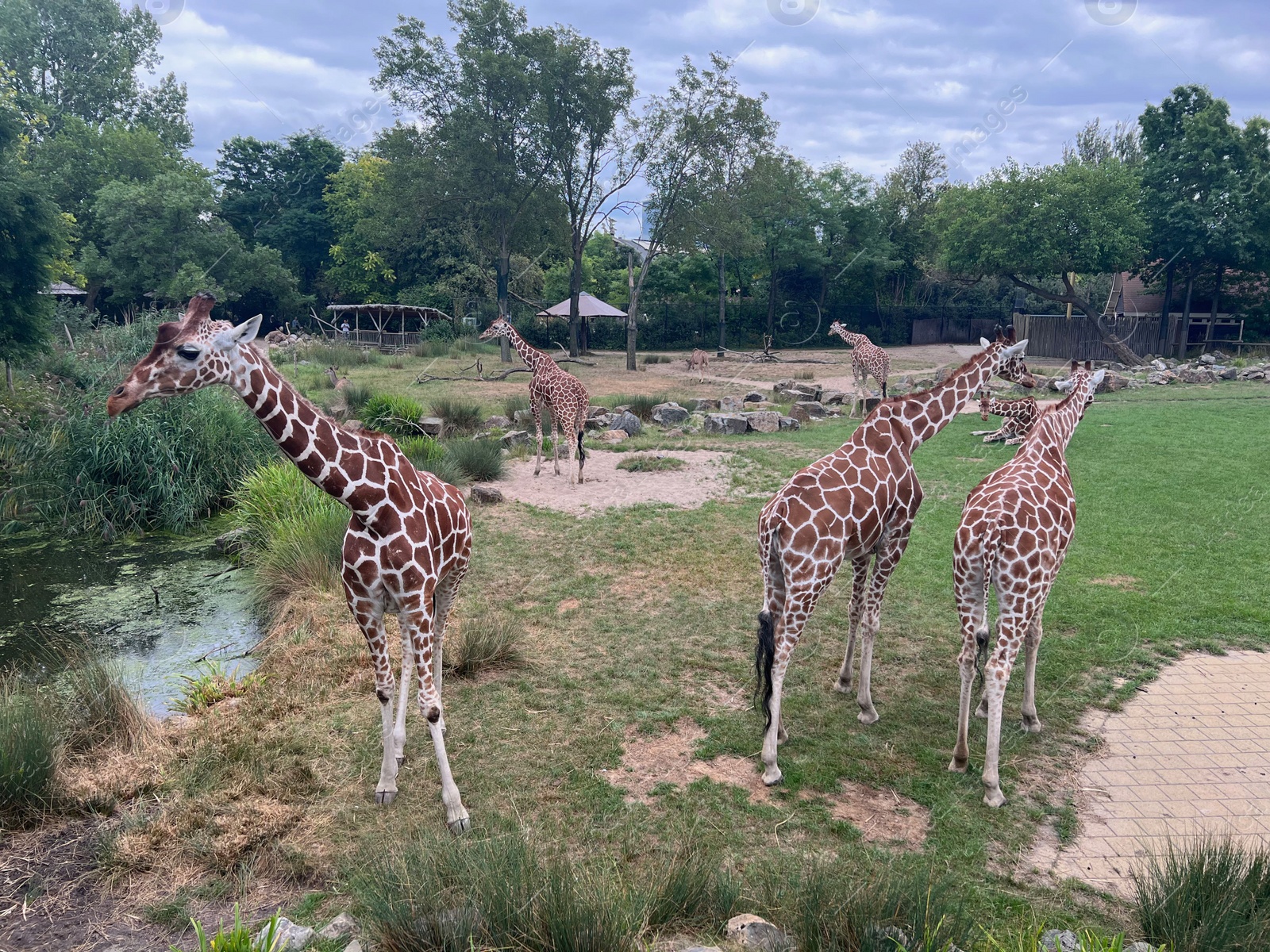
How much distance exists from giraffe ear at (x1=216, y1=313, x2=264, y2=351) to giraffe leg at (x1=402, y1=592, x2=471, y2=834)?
1.68 metres

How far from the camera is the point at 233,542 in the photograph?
10.3 metres

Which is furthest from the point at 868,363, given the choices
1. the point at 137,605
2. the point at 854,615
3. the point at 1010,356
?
the point at 137,605

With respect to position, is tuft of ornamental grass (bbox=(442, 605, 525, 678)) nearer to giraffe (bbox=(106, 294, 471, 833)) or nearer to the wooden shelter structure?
giraffe (bbox=(106, 294, 471, 833))

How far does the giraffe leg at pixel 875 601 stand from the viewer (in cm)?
550

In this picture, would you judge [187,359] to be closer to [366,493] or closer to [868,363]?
[366,493]

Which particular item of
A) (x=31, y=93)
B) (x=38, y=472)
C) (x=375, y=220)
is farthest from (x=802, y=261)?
(x=31, y=93)

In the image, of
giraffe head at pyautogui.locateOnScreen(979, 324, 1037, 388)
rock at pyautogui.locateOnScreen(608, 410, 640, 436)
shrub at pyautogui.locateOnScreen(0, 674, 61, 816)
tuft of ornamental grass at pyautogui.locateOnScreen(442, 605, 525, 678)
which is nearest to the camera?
shrub at pyautogui.locateOnScreen(0, 674, 61, 816)

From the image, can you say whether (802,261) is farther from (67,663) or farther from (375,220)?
(67,663)

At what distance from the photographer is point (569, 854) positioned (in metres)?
4.04

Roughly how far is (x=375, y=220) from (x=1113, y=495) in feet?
128

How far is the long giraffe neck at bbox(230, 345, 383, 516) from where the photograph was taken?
402 cm

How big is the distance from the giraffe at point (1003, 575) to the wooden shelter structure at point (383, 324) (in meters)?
33.0

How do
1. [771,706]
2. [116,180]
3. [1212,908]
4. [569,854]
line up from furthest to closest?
[116,180] < [771,706] < [569,854] < [1212,908]

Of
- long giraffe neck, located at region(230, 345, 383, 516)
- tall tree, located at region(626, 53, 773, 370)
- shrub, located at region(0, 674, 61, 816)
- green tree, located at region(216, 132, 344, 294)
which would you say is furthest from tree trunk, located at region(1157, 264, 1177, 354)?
green tree, located at region(216, 132, 344, 294)
